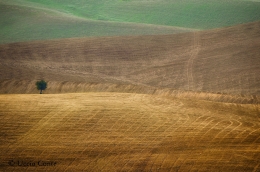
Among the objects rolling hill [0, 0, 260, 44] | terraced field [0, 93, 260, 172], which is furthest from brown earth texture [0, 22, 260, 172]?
rolling hill [0, 0, 260, 44]

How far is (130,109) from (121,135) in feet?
2.06

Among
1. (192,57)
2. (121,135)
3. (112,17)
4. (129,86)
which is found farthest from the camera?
(112,17)

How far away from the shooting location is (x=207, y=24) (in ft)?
35.2

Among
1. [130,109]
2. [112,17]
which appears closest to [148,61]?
[130,109]

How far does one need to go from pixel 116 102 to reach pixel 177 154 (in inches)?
54.9

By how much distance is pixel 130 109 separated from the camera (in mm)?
5691

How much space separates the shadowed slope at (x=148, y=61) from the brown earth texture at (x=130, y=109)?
0.02 meters

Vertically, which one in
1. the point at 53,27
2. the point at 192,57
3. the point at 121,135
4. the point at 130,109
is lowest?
the point at 121,135

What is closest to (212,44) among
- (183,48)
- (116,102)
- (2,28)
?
(183,48)

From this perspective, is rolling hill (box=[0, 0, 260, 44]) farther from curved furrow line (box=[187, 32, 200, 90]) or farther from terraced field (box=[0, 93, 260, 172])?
terraced field (box=[0, 93, 260, 172])

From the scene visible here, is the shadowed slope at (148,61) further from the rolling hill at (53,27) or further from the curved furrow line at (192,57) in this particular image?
the rolling hill at (53,27)

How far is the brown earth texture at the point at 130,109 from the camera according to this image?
488cm

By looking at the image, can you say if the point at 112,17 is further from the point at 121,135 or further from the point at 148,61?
the point at 121,135

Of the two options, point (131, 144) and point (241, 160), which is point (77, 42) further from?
point (241, 160)
